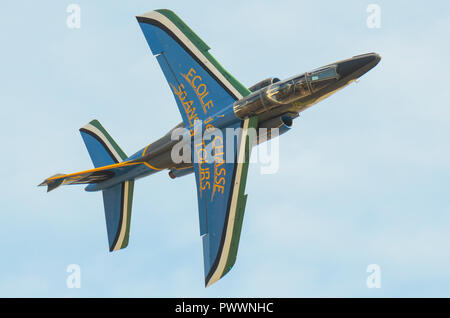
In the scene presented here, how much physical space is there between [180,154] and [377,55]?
9.87m

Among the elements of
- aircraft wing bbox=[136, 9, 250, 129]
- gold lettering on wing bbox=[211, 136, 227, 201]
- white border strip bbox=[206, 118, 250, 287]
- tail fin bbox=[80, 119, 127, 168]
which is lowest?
white border strip bbox=[206, 118, 250, 287]

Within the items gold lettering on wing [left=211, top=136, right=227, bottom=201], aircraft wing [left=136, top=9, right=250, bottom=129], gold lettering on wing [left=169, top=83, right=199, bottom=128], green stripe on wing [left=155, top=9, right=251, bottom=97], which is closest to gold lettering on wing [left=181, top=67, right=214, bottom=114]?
aircraft wing [left=136, top=9, right=250, bottom=129]

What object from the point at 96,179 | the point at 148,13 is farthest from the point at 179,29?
the point at 96,179

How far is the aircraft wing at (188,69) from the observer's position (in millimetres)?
32250

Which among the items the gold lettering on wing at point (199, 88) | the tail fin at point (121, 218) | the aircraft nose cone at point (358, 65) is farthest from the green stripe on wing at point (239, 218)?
the tail fin at point (121, 218)

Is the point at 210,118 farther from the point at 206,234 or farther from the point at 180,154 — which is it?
the point at 206,234

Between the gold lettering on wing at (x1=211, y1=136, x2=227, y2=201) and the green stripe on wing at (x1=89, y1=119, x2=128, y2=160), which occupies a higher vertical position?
the green stripe on wing at (x1=89, y1=119, x2=128, y2=160)

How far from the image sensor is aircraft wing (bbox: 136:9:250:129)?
32.2 metres

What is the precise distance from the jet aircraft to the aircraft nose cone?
0.13ft

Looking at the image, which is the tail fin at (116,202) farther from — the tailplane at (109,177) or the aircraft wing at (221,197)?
the aircraft wing at (221,197)

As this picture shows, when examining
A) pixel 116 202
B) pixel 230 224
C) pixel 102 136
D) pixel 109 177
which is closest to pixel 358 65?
pixel 230 224

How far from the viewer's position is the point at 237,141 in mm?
30641

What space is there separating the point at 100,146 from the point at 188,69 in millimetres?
7370

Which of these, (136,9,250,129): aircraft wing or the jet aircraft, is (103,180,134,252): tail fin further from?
(136,9,250,129): aircraft wing
